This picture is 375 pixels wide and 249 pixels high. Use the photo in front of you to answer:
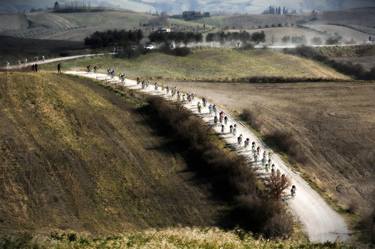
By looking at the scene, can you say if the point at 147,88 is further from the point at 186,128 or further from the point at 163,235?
the point at 163,235

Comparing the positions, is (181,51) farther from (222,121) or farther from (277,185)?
(277,185)

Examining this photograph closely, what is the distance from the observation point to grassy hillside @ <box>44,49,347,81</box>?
105 meters

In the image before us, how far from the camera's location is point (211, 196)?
46156 millimetres

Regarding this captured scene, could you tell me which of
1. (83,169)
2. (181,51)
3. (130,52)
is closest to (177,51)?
(181,51)

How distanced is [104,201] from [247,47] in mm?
103003

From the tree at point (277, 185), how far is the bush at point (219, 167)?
2.43 ft

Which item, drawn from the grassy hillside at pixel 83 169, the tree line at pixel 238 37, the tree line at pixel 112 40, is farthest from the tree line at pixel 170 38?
the grassy hillside at pixel 83 169

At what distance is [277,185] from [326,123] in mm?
26760

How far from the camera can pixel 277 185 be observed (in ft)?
148

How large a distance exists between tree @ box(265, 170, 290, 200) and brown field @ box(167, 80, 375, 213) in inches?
189

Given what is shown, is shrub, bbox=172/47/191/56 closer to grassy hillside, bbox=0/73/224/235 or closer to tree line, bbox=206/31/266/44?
tree line, bbox=206/31/266/44

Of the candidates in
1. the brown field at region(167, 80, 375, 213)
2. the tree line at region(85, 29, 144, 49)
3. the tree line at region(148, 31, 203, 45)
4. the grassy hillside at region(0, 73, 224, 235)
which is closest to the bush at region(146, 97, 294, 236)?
the grassy hillside at region(0, 73, 224, 235)

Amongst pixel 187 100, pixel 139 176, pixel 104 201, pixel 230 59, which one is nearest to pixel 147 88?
pixel 187 100

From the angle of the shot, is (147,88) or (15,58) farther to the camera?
(15,58)
